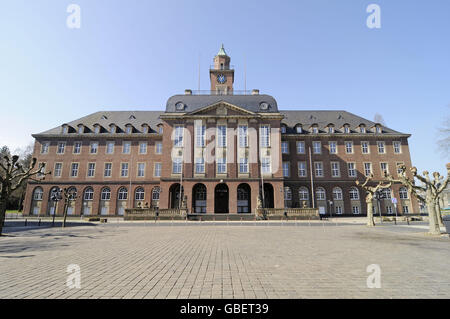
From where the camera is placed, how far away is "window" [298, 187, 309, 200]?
37.0m

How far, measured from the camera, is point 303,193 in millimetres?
37250

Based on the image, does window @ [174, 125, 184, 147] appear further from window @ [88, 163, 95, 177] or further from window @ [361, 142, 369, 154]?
window @ [361, 142, 369, 154]

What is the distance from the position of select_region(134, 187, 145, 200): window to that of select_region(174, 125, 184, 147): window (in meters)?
10.6

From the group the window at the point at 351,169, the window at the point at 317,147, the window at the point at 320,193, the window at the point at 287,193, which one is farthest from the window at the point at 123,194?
the window at the point at 351,169

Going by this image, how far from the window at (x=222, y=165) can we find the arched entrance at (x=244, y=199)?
Answer: 457cm

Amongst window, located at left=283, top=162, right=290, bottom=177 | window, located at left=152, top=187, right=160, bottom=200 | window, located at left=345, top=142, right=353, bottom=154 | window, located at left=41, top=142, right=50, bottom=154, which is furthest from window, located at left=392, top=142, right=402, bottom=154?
window, located at left=41, top=142, right=50, bottom=154

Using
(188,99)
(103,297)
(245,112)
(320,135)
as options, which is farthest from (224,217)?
(103,297)

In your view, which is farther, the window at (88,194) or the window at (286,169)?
the window at (286,169)

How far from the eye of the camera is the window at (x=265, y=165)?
108ft

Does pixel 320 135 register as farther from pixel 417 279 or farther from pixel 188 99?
pixel 417 279

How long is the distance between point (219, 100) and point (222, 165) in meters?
10.9

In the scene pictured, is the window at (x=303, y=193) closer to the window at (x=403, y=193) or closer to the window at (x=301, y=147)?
the window at (x=301, y=147)

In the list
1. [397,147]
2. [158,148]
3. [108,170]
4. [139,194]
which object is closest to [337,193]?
[397,147]
